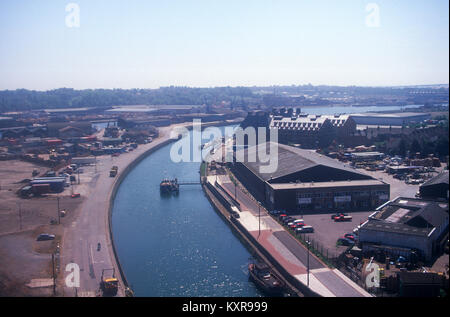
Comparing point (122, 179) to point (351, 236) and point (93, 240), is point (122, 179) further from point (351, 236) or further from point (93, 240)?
point (351, 236)

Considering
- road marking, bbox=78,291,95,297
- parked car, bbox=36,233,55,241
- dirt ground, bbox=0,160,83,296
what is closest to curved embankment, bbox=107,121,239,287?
road marking, bbox=78,291,95,297

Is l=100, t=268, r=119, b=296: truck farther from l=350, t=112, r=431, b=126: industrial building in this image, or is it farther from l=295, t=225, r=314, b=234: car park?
l=350, t=112, r=431, b=126: industrial building

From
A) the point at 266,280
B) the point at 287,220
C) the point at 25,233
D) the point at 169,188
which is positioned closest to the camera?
the point at 266,280

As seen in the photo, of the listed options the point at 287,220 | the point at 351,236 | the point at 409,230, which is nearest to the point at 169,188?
the point at 287,220

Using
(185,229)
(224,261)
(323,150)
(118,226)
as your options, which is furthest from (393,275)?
(323,150)

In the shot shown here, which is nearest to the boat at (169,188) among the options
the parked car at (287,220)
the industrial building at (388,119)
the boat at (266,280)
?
the parked car at (287,220)

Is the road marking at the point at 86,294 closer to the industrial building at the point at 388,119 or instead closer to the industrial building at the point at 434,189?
the industrial building at the point at 434,189
